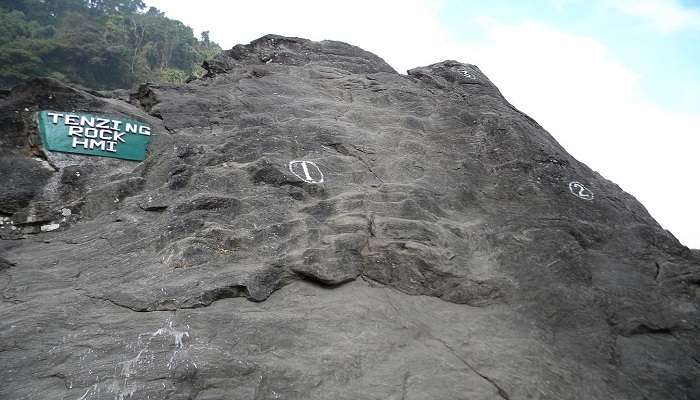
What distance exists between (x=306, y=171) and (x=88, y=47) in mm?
32409

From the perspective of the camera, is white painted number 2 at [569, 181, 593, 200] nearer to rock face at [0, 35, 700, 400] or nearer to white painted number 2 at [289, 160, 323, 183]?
A: rock face at [0, 35, 700, 400]

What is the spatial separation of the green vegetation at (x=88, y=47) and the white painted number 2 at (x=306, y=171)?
27518 mm

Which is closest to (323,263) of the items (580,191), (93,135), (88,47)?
(93,135)

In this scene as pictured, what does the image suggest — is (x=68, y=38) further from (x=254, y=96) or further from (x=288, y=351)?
(x=288, y=351)

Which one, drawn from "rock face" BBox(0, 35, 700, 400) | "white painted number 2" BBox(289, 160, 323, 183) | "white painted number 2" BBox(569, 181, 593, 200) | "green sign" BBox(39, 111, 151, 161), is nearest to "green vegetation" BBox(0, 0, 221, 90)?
"green sign" BBox(39, 111, 151, 161)

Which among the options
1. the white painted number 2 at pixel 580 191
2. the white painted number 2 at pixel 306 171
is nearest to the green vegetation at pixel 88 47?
the white painted number 2 at pixel 306 171

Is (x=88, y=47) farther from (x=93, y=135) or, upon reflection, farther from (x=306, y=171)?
(x=306, y=171)

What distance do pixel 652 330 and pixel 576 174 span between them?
3.01 metres

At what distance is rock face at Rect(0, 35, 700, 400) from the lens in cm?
438

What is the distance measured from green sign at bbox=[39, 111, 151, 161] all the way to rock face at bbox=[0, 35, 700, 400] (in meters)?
0.17

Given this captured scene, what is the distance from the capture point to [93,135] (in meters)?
7.14

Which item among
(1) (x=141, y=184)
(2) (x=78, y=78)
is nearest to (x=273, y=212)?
(1) (x=141, y=184)

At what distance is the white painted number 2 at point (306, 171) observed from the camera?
697 centimetres

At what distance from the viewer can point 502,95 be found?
1012 cm
